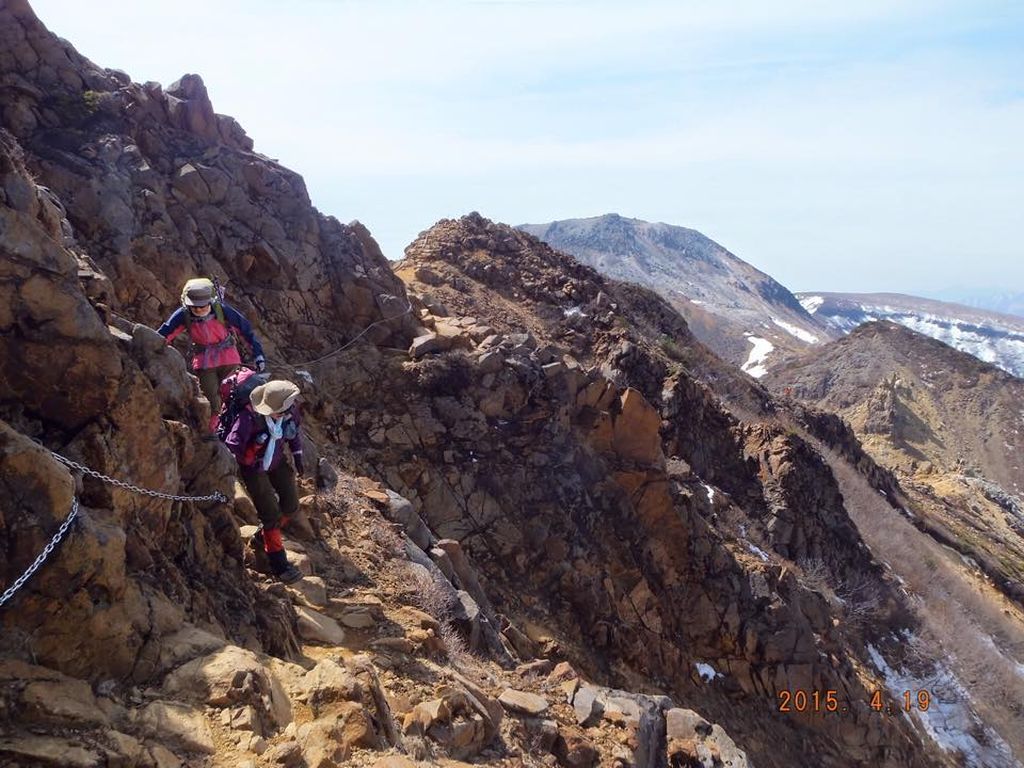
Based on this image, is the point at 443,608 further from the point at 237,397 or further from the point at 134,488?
the point at 134,488

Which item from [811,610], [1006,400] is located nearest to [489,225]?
[811,610]

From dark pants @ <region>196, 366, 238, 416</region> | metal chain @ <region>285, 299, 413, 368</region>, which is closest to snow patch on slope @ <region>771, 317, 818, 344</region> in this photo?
metal chain @ <region>285, 299, 413, 368</region>

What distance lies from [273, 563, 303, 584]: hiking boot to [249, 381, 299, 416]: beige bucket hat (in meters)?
1.34

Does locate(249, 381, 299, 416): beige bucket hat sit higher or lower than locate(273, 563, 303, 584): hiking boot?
higher

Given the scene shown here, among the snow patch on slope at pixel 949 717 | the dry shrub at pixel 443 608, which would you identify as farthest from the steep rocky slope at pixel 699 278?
the dry shrub at pixel 443 608

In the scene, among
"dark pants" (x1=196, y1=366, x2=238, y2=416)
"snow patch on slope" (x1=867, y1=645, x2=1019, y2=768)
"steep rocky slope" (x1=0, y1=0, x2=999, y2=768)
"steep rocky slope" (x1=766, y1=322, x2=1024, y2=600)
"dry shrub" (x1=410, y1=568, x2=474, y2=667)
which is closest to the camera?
"steep rocky slope" (x1=0, y1=0, x2=999, y2=768)

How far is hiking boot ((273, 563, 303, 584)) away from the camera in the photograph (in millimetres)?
6105

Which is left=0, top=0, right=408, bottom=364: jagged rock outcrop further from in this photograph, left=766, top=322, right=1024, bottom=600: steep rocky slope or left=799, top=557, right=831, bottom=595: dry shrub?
left=766, top=322, right=1024, bottom=600: steep rocky slope

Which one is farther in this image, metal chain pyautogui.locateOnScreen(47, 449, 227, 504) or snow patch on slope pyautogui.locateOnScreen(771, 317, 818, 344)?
snow patch on slope pyautogui.locateOnScreen(771, 317, 818, 344)

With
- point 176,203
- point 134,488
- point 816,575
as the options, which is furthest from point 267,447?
point 816,575

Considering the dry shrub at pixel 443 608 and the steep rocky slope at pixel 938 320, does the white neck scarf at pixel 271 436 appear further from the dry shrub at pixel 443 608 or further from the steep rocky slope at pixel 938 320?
the steep rocky slope at pixel 938 320

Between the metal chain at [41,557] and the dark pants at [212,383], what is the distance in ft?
10.6

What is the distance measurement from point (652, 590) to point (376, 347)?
6725 millimetres

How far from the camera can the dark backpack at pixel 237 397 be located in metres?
5.97
